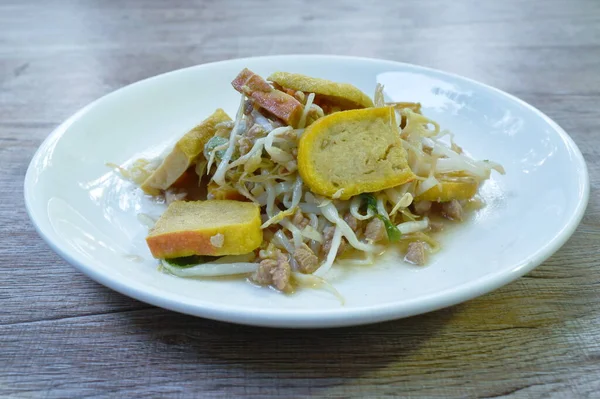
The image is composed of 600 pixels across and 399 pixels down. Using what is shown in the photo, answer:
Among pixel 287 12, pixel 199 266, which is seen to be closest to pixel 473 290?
pixel 199 266

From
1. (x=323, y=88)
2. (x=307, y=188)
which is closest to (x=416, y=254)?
(x=307, y=188)

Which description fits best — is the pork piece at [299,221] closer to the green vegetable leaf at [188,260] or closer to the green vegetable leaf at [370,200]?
the green vegetable leaf at [370,200]

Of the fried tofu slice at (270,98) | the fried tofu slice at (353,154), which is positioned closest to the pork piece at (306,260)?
the fried tofu slice at (353,154)

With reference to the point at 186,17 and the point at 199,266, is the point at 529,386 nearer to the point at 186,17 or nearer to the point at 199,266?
the point at 199,266

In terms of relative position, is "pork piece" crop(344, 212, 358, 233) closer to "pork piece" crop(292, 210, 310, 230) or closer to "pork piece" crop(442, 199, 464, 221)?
"pork piece" crop(292, 210, 310, 230)

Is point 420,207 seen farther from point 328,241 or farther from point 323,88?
point 323,88

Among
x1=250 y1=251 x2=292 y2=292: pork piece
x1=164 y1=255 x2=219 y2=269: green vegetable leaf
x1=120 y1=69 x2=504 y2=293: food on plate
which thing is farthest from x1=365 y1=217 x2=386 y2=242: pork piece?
x1=164 y1=255 x2=219 y2=269: green vegetable leaf
